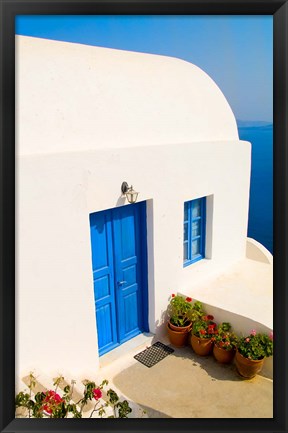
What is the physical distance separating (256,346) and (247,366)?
0.33m

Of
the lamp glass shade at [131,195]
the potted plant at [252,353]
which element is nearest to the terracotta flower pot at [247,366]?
the potted plant at [252,353]

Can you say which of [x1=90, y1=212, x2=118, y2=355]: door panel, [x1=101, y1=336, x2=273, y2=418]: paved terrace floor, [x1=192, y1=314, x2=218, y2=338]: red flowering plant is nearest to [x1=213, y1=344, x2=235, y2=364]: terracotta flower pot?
[x1=101, y1=336, x2=273, y2=418]: paved terrace floor

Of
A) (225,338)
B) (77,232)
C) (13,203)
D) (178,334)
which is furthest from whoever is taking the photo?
(178,334)

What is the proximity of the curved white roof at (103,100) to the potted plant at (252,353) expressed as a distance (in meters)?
3.54

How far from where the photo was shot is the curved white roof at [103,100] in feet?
14.6

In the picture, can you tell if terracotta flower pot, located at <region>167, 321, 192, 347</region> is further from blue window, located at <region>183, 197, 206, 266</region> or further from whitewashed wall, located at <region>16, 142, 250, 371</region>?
blue window, located at <region>183, 197, 206, 266</region>

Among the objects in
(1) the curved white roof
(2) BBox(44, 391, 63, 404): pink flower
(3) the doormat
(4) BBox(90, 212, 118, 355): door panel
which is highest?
(1) the curved white roof

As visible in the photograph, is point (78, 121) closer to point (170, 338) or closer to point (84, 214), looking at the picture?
point (84, 214)

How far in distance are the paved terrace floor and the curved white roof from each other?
3.54 meters

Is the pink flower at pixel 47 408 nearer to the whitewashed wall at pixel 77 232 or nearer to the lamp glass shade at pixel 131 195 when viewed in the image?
the whitewashed wall at pixel 77 232

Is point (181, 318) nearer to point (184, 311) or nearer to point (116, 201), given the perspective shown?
point (184, 311)

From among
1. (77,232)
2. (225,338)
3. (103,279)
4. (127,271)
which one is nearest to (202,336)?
(225,338)

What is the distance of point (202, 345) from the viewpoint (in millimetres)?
5938

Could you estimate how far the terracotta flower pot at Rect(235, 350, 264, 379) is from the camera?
530 cm
